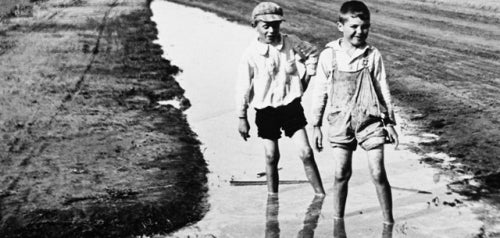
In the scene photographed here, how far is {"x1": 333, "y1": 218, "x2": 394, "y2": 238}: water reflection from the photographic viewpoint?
6.61m

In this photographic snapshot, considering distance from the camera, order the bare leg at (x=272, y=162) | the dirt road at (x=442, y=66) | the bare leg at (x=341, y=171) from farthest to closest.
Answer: the dirt road at (x=442, y=66) < the bare leg at (x=272, y=162) < the bare leg at (x=341, y=171)

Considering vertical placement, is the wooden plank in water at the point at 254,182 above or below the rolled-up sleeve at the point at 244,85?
below

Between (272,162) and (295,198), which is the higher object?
(272,162)

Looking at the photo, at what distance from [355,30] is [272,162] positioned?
70.0 inches

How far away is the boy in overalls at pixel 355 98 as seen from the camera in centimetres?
626

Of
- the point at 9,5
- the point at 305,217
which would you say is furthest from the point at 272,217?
the point at 9,5

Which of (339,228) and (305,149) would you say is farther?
(305,149)

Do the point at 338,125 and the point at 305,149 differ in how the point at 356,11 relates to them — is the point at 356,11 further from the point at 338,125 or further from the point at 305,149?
the point at 305,149

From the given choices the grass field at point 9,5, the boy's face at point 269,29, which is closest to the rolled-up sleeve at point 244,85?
the boy's face at point 269,29

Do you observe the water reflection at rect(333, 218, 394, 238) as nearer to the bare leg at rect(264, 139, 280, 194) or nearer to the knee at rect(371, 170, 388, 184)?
the knee at rect(371, 170, 388, 184)

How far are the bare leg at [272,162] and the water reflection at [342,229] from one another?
0.92 metres

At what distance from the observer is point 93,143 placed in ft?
31.7

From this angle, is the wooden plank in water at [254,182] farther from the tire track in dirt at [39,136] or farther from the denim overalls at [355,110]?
the tire track in dirt at [39,136]

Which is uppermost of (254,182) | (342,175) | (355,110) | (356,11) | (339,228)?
(356,11)
